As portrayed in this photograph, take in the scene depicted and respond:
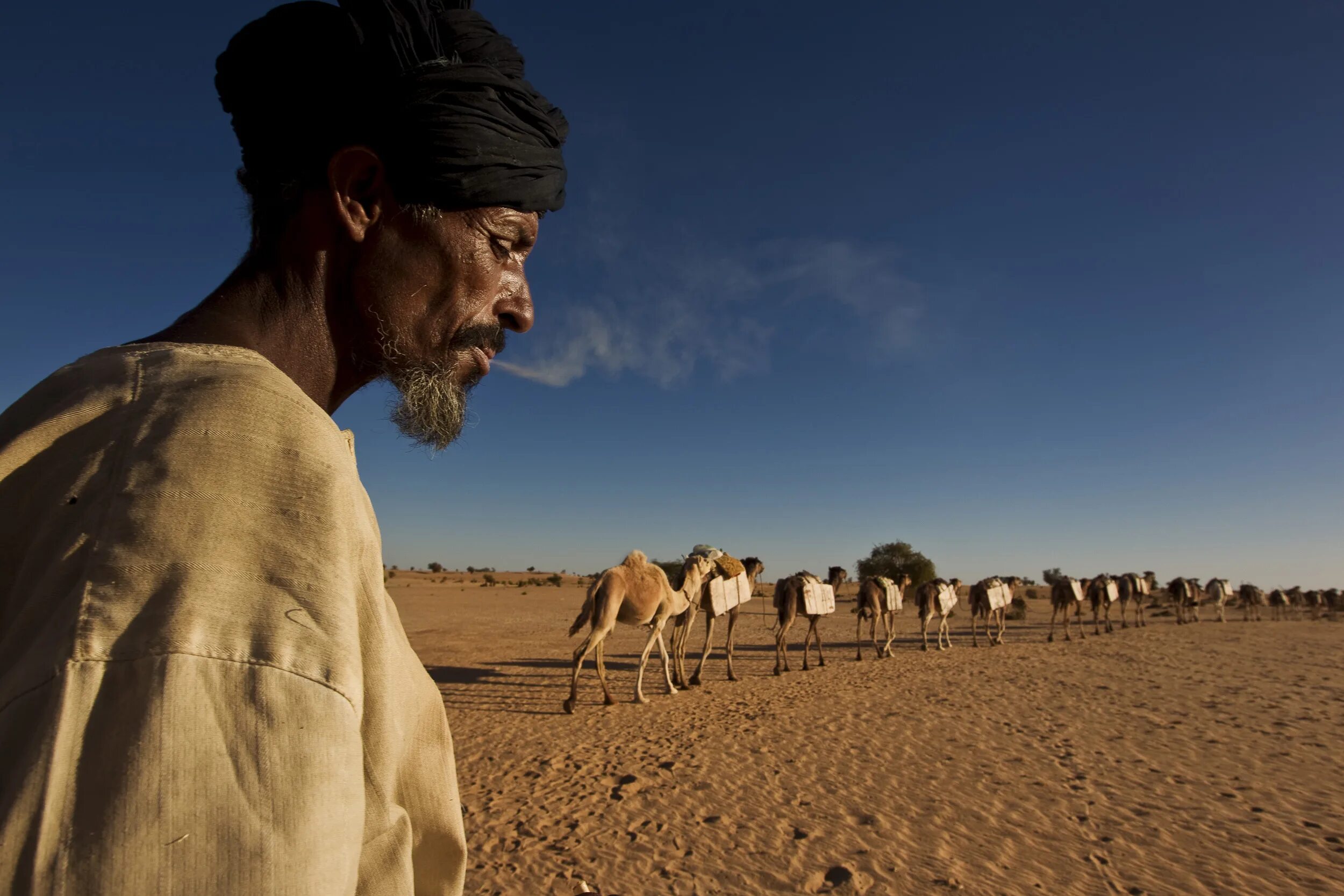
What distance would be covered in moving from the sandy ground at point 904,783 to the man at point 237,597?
5.80 meters

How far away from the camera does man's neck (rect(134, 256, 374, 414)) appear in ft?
3.54

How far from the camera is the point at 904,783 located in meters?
A: 8.32

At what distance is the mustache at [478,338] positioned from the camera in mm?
1216

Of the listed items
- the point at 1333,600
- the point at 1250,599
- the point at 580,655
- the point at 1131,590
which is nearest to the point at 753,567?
the point at 580,655

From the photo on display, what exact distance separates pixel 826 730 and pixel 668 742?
2687mm

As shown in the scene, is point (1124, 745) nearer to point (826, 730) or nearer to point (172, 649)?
point (826, 730)

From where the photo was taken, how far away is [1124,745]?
33.6 feet

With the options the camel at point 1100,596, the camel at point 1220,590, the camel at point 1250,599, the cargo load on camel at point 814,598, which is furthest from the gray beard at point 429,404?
the camel at point 1250,599

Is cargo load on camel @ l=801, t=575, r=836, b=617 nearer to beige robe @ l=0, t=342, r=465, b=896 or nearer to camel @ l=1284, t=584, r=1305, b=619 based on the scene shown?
beige robe @ l=0, t=342, r=465, b=896

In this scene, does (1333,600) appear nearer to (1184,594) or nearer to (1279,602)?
(1279,602)

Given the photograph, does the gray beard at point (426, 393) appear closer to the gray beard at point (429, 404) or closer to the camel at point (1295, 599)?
the gray beard at point (429, 404)

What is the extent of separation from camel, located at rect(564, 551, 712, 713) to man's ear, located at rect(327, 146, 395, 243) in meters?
11.4

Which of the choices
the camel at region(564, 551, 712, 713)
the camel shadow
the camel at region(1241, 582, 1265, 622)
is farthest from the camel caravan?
the camel at region(1241, 582, 1265, 622)

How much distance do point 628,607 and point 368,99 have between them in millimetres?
12745
